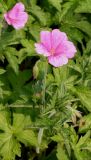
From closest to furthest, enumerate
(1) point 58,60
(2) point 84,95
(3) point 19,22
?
(1) point 58,60 → (3) point 19,22 → (2) point 84,95

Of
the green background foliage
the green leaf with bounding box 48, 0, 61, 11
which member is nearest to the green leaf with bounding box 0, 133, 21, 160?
the green background foliage

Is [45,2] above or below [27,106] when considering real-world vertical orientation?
above

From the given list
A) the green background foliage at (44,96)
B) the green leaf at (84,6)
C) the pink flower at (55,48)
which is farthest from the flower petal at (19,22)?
the green leaf at (84,6)

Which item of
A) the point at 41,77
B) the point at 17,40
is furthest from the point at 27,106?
the point at 17,40

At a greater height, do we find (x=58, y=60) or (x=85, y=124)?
(x=58, y=60)

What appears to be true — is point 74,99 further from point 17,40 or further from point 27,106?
point 17,40

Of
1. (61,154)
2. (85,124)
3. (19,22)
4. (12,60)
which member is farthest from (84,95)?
(19,22)

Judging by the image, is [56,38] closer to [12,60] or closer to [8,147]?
[12,60]
